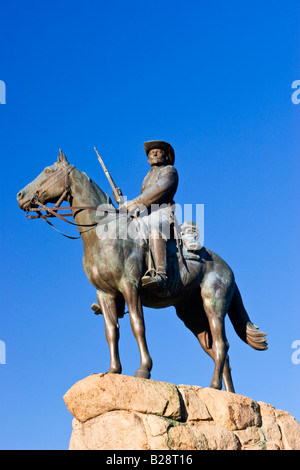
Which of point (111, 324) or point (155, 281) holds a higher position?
point (155, 281)

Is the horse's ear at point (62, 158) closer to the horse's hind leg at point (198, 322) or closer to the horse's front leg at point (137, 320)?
the horse's front leg at point (137, 320)

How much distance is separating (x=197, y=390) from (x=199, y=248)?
8.85 ft

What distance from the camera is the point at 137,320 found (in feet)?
44.2

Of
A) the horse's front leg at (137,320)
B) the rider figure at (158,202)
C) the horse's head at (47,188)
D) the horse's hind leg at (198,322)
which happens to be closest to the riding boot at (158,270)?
the rider figure at (158,202)

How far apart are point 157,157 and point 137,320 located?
11.4 feet

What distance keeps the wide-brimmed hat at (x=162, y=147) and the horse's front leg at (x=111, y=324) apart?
3146 mm

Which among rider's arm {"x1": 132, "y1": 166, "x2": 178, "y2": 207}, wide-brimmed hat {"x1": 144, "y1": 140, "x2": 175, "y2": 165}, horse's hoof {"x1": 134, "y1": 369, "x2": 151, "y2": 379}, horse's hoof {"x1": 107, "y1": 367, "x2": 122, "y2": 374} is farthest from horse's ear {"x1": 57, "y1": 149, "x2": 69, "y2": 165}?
horse's hoof {"x1": 134, "y1": 369, "x2": 151, "y2": 379}

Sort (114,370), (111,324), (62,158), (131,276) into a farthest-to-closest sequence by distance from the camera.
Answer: (62,158) → (111,324) → (131,276) → (114,370)

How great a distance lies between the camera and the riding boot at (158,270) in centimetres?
1378

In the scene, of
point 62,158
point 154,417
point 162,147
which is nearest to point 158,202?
point 162,147

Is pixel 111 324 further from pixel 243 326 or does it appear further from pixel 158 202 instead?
pixel 243 326

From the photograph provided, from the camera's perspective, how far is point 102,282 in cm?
1377

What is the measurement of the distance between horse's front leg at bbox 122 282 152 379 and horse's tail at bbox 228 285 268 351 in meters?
2.84
